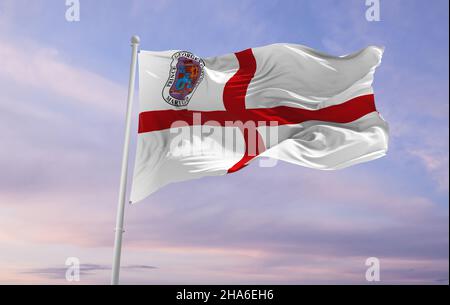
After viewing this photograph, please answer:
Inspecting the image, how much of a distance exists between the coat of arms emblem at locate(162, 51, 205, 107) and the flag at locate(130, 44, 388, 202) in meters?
0.02

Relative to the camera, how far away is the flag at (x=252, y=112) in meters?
9.69

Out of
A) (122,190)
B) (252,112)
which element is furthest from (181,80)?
(122,190)

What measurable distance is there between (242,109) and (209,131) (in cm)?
88

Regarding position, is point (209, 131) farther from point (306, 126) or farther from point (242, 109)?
point (306, 126)

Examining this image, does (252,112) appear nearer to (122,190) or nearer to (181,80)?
(181,80)

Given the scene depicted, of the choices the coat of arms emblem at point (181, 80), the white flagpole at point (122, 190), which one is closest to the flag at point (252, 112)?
the coat of arms emblem at point (181, 80)

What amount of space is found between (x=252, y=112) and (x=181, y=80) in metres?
1.52

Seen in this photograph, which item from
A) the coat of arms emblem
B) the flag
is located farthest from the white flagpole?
the coat of arms emblem

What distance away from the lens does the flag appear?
9.69 metres

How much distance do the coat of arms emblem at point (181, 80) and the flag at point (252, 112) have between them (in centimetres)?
2

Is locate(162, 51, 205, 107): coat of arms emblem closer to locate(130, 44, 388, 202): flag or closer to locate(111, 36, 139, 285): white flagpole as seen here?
locate(130, 44, 388, 202): flag

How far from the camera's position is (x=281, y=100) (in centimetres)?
1073
